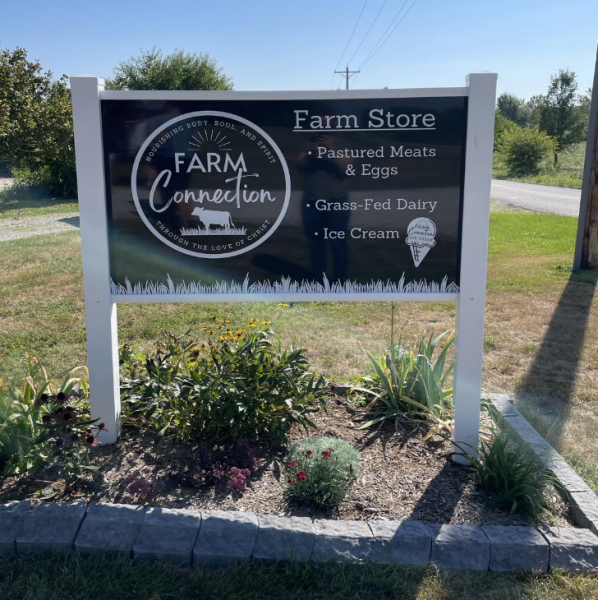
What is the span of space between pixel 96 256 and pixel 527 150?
39272mm

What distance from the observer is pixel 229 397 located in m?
3.64

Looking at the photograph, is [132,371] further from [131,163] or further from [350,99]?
[350,99]

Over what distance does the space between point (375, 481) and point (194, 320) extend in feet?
13.1

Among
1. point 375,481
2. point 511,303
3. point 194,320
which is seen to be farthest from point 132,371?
point 511,303

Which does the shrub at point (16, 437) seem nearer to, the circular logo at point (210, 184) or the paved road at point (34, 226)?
the circular logo at point (210, 184)

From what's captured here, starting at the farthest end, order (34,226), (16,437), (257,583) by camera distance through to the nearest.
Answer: (34,226) < (16,437) < (257,583)

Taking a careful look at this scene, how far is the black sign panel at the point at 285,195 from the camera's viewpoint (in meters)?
3.61

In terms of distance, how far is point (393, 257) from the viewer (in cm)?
375

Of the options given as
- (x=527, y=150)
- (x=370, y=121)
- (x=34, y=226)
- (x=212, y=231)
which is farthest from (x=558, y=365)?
(x=527, y=150)

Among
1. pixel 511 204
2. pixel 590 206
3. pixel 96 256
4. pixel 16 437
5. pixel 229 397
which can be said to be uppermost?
pixel 590 206

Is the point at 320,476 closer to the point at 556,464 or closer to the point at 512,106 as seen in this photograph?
the point at 556,464

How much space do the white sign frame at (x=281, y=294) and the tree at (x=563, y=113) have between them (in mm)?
42953

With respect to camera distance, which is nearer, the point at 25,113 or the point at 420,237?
the point at 420,237

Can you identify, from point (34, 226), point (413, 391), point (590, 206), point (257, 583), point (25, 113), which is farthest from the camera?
point (34, 226)
